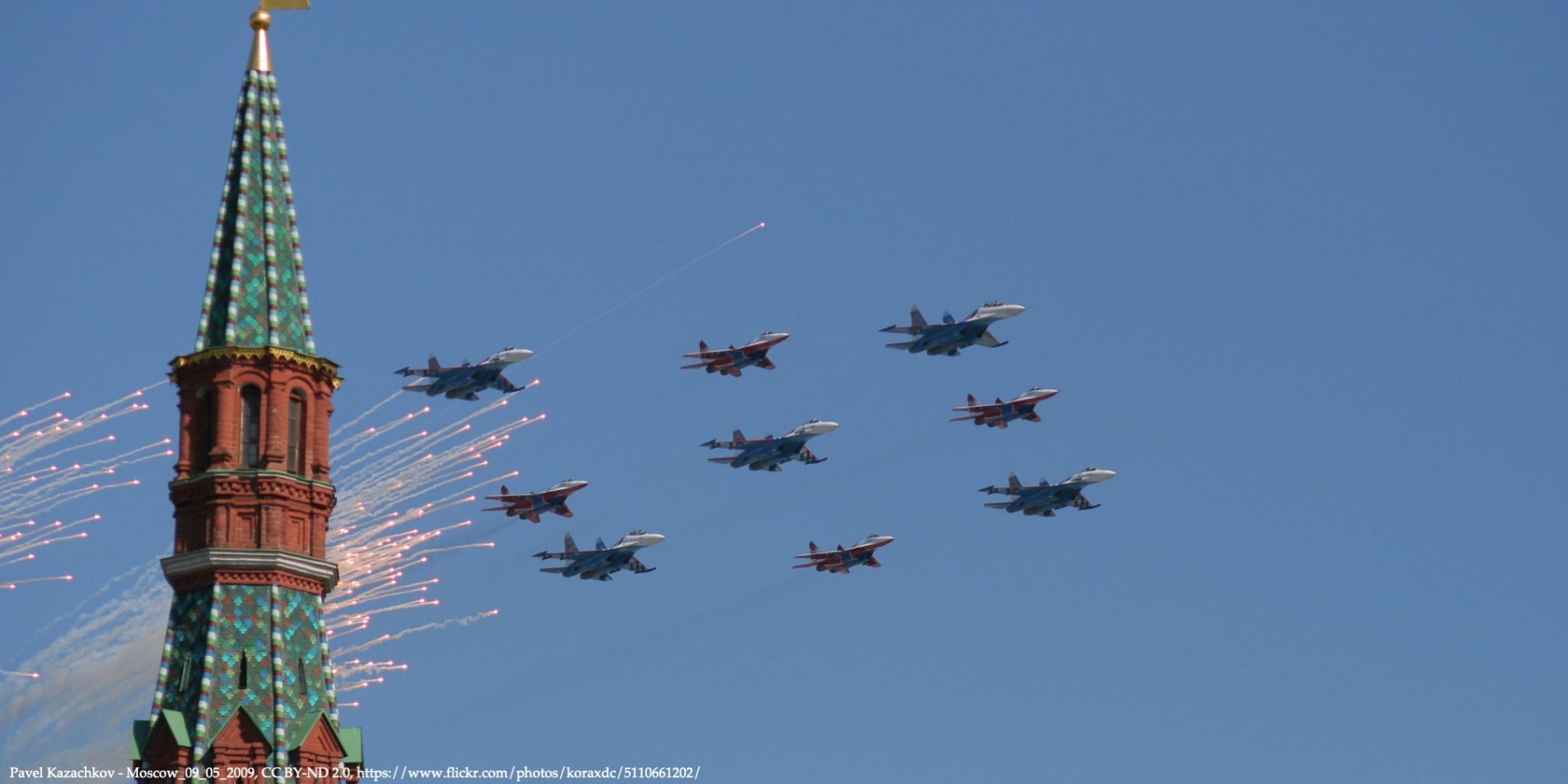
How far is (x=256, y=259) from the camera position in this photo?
127062mm

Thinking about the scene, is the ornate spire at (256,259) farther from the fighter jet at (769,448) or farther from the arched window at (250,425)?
the fighter jet at (769,448)

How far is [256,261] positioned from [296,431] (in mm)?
6820

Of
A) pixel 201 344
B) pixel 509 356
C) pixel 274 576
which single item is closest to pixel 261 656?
pixel 274 576

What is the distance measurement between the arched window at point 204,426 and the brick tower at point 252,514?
0.06m

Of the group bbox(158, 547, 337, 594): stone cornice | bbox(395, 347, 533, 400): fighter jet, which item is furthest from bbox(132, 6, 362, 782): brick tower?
bbox(395, 347, 533, 400): fighter jet

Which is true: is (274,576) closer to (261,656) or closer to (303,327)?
(261,656)

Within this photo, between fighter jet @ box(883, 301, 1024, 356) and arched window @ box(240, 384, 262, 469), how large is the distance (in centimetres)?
7322

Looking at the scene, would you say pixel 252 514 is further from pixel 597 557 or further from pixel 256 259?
pixel 597 557

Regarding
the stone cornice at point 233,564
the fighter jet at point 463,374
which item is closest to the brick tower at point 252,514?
the stone cornice at point 233,564

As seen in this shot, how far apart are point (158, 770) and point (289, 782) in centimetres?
481

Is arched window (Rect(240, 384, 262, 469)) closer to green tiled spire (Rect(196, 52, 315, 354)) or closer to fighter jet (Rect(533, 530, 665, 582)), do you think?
green tiled spire (Rect(196, 52, 315, 354))

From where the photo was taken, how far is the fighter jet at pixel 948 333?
19512 cm

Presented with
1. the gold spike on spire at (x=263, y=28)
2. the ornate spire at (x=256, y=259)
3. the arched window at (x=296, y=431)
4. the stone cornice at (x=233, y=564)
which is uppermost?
the gold spike on spire at (x=263, y=28)

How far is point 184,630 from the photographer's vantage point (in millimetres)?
121812
